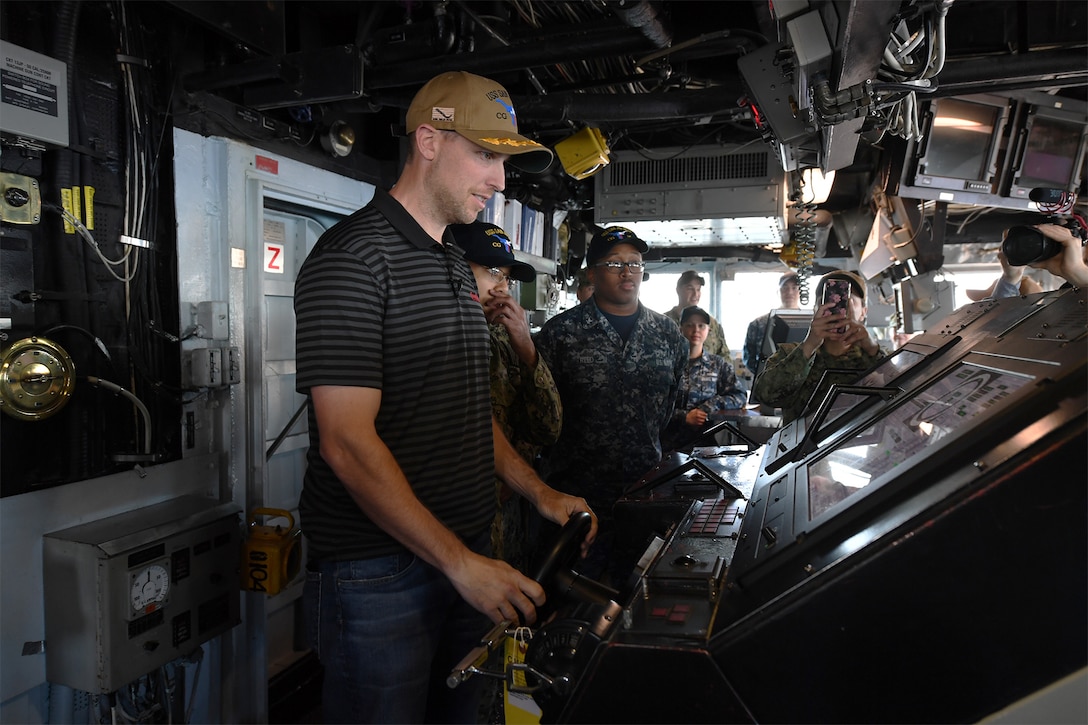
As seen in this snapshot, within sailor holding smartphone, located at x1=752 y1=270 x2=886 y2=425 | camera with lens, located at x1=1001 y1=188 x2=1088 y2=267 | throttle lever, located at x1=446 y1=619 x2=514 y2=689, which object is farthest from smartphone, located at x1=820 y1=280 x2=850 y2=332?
throttle lever, located at x1=446 y1=619 x2=514 y2=689

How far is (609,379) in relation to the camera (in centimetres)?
303

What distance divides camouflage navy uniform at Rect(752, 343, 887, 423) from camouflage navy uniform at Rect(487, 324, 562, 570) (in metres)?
0.93

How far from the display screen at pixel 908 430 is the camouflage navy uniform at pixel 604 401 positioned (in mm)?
1619

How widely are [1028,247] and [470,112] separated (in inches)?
55.9

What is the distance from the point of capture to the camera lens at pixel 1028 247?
5.49 feet

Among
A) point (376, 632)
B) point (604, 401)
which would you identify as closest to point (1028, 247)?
point (604, 401)

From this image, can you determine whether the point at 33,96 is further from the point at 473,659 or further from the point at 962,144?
the point at 962,144

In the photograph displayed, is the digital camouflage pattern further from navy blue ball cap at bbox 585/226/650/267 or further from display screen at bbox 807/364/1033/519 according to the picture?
display screen at bbox 807/364/1033/519

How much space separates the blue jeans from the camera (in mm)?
1557

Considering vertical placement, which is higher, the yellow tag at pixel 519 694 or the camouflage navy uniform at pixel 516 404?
the camouflage navy uniform at pixel 516 404

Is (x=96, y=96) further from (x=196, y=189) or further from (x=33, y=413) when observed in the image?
(x=33, y=413)

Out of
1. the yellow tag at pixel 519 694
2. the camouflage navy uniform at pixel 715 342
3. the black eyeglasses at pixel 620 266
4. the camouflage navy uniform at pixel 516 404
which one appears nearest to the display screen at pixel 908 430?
the yellow tag at pixel 519 694

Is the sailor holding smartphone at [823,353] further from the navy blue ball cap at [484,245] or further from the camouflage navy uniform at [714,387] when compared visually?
the navy blue ball cap at [484,245]

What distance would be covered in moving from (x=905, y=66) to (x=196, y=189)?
234 centimetres
